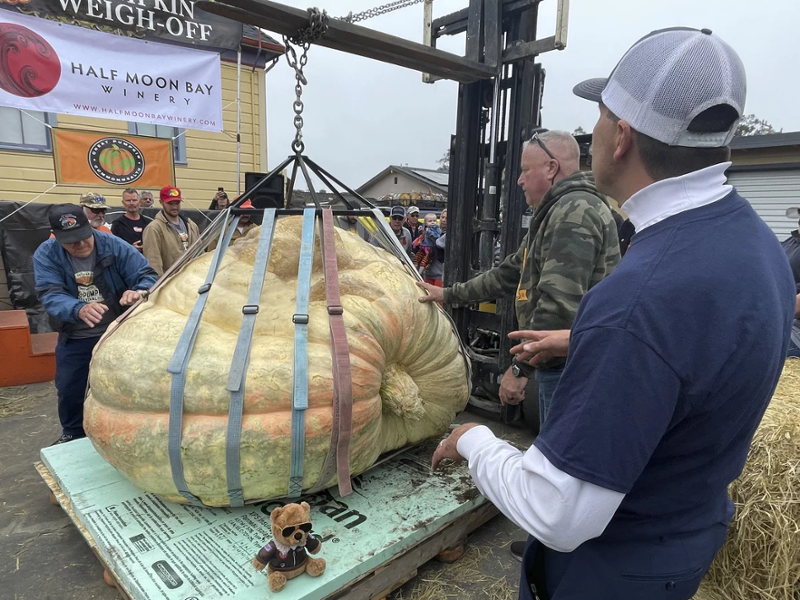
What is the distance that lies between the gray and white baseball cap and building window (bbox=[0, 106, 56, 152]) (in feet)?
26.8

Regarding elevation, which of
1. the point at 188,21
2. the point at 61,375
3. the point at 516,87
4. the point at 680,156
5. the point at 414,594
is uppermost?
the point at 188,21

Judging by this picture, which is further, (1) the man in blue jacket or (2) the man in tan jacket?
(2) the man in tan jacket

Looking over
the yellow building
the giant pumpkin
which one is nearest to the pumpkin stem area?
the giant pumpkin

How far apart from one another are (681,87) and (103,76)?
6.23 metres

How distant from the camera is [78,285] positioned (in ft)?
10.8

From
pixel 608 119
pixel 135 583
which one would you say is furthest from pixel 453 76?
Result: pixel 135 583

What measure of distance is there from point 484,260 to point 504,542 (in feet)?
6.93

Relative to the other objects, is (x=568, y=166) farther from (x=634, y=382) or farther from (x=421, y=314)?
(x=634, y=382)

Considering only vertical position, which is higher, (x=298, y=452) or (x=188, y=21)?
(x=188, y=21)

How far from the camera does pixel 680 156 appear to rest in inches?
37.6

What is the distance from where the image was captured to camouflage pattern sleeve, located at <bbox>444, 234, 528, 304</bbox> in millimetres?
2964

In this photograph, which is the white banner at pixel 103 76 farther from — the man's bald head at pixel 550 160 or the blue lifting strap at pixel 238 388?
the man's bald head at pixel 550 160

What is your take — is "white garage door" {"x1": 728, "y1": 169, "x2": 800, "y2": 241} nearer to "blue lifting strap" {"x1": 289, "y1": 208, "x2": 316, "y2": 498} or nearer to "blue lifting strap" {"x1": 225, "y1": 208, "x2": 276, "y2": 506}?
"blue lifting strap" {"x1": 289, "y1": 208, "x2": 316, "y2": 498}

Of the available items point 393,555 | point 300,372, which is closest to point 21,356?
point 300,372
